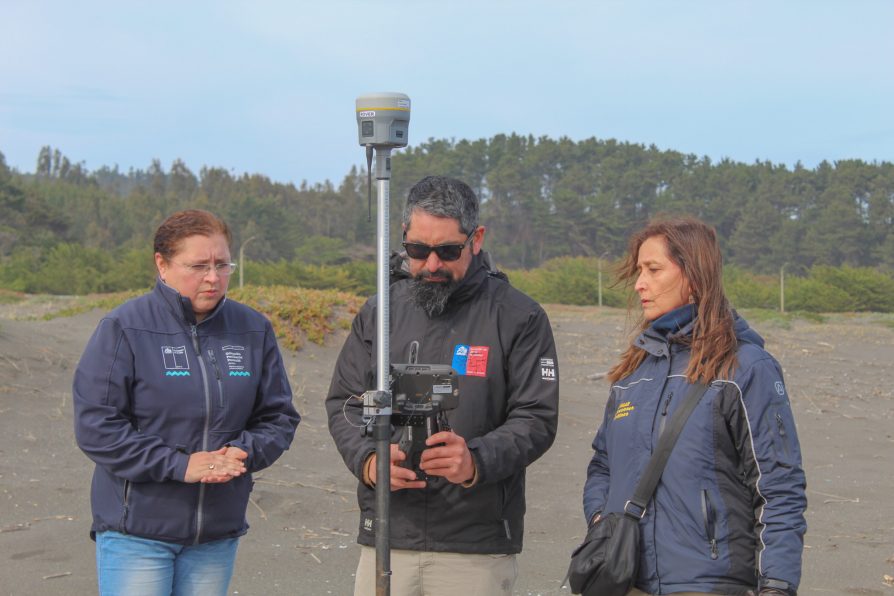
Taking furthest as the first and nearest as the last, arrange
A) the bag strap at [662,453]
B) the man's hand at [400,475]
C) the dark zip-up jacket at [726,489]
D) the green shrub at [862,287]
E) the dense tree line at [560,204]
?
the dense tree line at [560,204] → the green shrub at [862,287] → the man's hand at [400,475] → the bag strap at [662,453] → the dark zip-up jacket at [726,489]

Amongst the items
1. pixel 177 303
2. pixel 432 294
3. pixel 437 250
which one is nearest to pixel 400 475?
pixel 432 294

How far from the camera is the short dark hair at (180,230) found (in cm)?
359

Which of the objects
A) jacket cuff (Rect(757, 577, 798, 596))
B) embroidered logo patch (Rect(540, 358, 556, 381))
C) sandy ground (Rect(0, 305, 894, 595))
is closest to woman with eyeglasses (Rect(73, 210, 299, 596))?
embroidered logo patch (Rect(540, 358, 556, 381))

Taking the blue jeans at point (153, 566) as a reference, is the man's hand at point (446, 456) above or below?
above

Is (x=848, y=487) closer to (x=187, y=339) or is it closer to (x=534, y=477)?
(x=534, y=477)

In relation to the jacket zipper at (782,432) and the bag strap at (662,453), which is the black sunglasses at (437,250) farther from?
the jacket zipper at (782,432)

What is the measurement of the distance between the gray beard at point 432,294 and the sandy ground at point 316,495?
2845 mm

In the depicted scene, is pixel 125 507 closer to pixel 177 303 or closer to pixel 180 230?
pixel 177 303

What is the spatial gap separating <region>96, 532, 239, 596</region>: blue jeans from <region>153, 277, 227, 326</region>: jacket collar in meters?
0.75

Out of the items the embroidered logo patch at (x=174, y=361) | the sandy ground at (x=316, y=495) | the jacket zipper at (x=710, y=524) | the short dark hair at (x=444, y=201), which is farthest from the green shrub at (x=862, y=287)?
the embroidered logo patch at (x=174, y=361)

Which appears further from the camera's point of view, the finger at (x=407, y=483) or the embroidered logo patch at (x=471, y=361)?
the embroidered logo patch at (x=471, y=361)

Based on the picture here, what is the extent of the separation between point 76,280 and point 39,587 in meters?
40.4

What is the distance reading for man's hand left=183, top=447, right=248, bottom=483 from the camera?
3.43 meters

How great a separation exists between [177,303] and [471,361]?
103 cm
